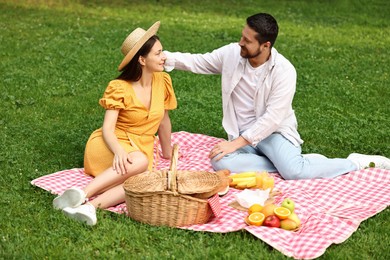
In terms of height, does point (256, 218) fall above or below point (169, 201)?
below

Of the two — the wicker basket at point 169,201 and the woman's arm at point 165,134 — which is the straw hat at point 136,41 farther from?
the wicker basket at point 169,201

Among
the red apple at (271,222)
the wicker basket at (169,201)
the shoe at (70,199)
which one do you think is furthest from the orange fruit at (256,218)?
the shoe at (70,199)

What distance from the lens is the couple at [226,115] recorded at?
6.03 metres

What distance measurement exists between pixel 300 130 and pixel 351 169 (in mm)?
1400

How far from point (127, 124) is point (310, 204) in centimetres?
158

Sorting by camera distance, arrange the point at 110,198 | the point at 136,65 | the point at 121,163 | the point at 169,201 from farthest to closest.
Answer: the point at 136,65 < the point at 121,163 < the point at 110,198 < the point at 169,201

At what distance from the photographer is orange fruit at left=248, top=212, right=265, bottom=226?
17.3 feet

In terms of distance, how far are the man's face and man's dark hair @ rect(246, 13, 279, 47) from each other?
31 millimetres

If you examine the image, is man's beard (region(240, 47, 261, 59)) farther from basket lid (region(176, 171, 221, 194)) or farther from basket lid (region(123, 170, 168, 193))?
basket lid (region(123, 170, 168, 193))

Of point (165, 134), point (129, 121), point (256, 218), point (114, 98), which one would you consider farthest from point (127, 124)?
point (256, 218)

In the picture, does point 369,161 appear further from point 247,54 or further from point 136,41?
point 136,41

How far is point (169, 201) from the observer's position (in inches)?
204

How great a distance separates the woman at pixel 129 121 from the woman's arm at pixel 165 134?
0.60ft

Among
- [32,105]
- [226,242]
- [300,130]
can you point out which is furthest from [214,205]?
[32,105]
